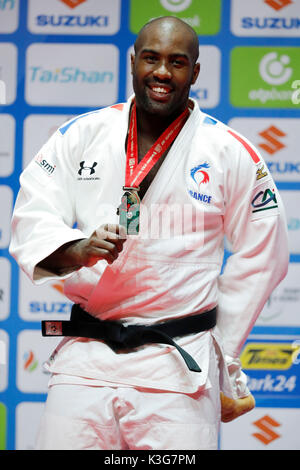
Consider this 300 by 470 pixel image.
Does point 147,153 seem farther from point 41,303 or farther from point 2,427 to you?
point 2,427

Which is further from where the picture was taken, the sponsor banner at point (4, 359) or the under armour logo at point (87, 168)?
the sponsor banner at point (4, 359)

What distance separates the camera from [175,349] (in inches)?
64.6

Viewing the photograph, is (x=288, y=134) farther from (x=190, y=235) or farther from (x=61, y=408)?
(x=61, y=408)

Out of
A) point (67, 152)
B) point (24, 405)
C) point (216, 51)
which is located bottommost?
point (24, 405)

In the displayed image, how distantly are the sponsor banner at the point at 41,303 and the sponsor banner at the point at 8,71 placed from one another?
0.81 m

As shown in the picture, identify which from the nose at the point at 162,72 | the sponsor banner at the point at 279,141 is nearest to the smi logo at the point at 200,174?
the nose at the point at 162,72

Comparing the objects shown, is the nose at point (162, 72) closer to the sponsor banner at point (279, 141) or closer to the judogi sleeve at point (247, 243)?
the judogi sleeve at point (247, 243)

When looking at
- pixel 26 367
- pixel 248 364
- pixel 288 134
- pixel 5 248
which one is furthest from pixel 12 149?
pixel 248 364

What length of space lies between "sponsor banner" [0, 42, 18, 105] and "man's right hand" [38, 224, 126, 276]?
1.54 meters

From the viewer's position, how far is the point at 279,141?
2.91 metres

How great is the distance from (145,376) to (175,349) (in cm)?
10

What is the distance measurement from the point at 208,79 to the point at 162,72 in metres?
1.27

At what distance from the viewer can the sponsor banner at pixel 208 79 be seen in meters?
2.90

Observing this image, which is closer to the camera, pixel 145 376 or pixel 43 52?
pixel 145 376
